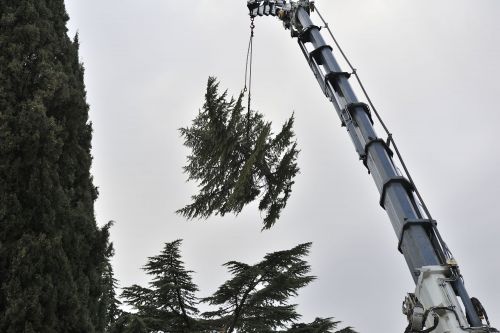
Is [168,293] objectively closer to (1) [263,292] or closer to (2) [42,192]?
(1) [263,292]

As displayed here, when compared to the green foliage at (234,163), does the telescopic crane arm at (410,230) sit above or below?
below

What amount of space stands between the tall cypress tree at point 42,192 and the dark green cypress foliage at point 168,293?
3.82 meters

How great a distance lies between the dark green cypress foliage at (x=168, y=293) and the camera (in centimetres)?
1078

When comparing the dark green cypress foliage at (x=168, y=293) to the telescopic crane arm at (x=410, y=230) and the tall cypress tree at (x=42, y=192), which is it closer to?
the tall cypress tree at (x=42, y=192)

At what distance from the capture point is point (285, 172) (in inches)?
398

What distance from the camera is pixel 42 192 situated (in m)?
5.93

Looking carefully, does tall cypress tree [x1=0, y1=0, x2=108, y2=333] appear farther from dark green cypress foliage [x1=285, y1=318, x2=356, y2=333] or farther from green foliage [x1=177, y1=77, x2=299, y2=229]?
dark green cypress foliage [x1=285, y1=318, x2=356, y2=333]

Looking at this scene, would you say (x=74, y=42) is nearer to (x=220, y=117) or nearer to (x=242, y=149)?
(x=220, y=117)

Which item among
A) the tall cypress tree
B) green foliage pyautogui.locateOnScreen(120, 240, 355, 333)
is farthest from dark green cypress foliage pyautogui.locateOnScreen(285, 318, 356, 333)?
the tall cypress tree

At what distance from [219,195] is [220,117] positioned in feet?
6.27

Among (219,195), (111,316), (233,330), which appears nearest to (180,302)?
(233,330)

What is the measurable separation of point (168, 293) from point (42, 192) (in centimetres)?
584

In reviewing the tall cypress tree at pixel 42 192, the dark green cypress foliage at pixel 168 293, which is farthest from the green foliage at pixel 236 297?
the tall cypress tree at pixel 42 192

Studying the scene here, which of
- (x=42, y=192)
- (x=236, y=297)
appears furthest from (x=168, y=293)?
(x=42, y=192)
